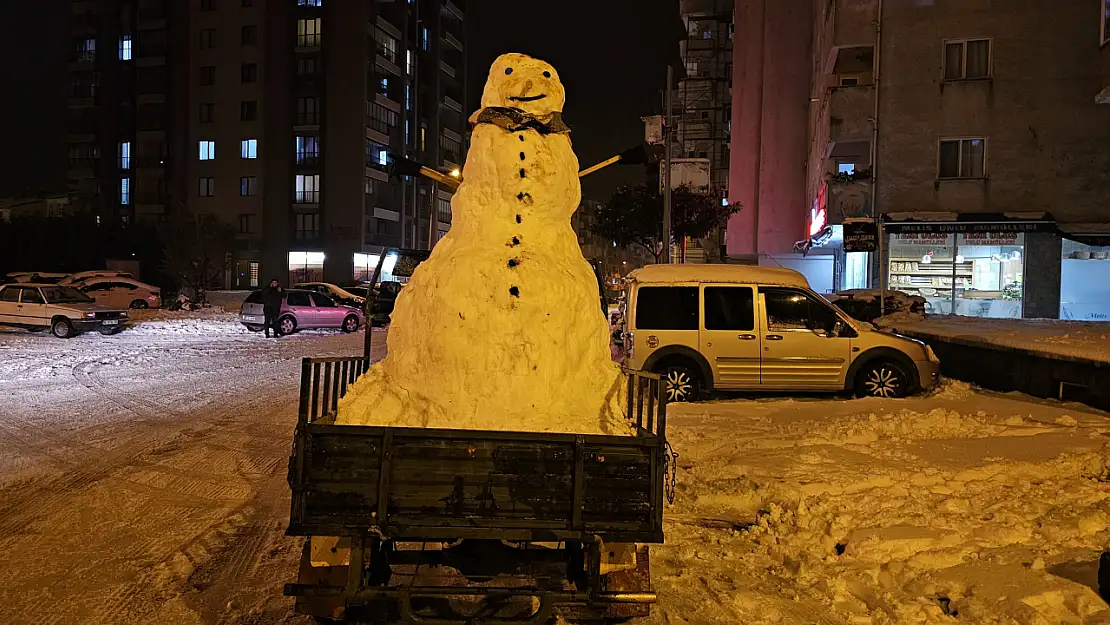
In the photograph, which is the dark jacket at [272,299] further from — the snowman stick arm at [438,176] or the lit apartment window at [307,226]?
the lit apartment window at [307,226]

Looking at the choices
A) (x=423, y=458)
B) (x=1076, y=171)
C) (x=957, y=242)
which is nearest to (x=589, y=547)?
(x=423, y=458)

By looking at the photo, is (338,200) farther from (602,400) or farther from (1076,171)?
(602,400)

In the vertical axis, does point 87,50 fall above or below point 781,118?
above

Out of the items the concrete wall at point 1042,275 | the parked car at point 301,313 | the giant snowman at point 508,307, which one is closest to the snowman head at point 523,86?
the giant snowman at point 508,307

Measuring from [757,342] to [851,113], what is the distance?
16.9 m

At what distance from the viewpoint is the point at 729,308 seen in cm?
1065

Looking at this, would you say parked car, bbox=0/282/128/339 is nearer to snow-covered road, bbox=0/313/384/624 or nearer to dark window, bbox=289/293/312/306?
dark window, bbox=289/293/312/306

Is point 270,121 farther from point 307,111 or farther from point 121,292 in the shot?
point 121,292

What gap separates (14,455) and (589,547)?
23.2ft

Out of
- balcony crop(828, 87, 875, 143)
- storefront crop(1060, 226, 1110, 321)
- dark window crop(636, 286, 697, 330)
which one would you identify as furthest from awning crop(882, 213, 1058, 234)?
dark window crop(636, 286, 697, 330)

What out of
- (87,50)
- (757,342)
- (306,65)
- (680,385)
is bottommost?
(680,385)

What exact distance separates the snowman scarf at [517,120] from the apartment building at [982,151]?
20.6 m

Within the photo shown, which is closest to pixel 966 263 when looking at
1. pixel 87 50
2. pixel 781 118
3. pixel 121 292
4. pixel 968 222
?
pixel 968 222

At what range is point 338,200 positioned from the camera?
53.8 m
